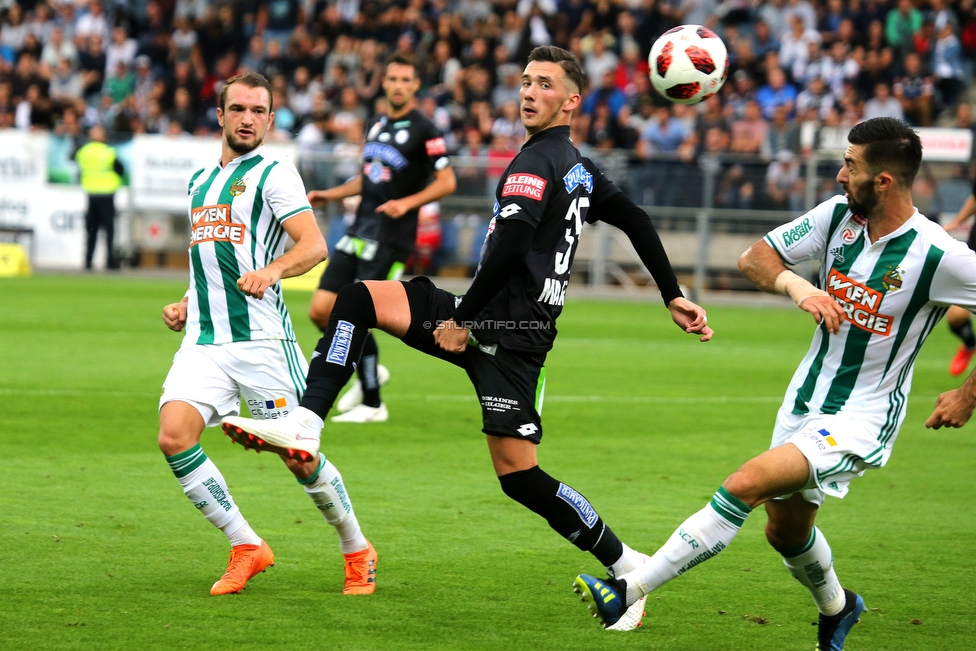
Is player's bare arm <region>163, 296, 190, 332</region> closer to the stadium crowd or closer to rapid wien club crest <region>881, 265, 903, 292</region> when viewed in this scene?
rapid wien club crest <region>881, 265, 903, 292</region>

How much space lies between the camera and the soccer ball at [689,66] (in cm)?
701

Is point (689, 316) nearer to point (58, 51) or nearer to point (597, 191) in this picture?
point (597, 191)

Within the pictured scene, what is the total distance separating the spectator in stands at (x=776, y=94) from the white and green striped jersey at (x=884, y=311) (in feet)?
61.0

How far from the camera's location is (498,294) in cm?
512

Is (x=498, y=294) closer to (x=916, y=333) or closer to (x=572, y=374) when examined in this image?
(x=916, y=333)

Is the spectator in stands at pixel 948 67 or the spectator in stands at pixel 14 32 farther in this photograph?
the spectator in stands at pixel 14 32

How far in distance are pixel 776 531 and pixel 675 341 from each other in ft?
38.5

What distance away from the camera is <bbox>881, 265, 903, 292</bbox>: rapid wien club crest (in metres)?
4.59

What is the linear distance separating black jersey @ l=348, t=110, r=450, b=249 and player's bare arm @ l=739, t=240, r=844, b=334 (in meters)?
5.34

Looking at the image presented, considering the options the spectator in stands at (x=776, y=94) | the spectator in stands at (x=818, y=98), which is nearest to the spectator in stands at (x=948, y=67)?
the spectator in stands at (x=818, y=98)

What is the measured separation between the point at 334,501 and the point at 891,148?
2.61 m

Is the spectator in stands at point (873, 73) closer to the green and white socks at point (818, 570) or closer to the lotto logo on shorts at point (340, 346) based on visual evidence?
the green and white socks at point (818, 570)

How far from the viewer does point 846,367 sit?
15.2ft

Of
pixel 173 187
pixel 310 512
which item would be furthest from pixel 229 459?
pixel 173 187
